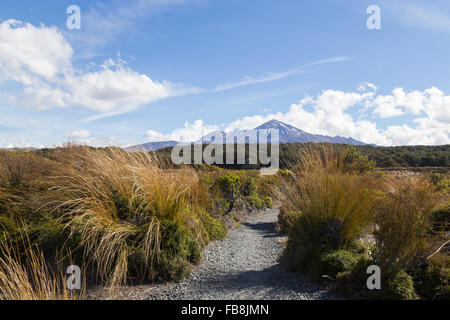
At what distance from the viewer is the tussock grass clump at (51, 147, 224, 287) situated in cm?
350

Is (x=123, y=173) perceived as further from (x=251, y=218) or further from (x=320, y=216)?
(x=251, y=218)

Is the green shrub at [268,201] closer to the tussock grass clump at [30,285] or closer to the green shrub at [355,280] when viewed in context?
the green shrub at [355,280]

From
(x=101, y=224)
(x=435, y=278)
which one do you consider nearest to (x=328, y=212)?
(x=435, y=278)

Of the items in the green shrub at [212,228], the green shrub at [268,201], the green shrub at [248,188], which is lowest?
the green shrub at [268,201]

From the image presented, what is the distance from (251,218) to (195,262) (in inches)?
246

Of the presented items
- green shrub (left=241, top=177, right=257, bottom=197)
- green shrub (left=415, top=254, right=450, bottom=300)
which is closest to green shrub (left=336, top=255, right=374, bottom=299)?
green shrub (left=415, top=254, right=450, bottom=300)

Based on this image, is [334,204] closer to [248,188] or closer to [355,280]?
[355,280]

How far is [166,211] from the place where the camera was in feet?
13.1

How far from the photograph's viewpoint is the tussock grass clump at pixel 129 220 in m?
3.50

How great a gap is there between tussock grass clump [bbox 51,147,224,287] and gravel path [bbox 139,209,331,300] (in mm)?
267

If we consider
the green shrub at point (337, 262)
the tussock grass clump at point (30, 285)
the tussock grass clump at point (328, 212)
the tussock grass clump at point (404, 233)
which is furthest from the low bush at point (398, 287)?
the tussock grass clump at point (30, 285)

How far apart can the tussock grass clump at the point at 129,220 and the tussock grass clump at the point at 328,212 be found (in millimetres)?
1622
